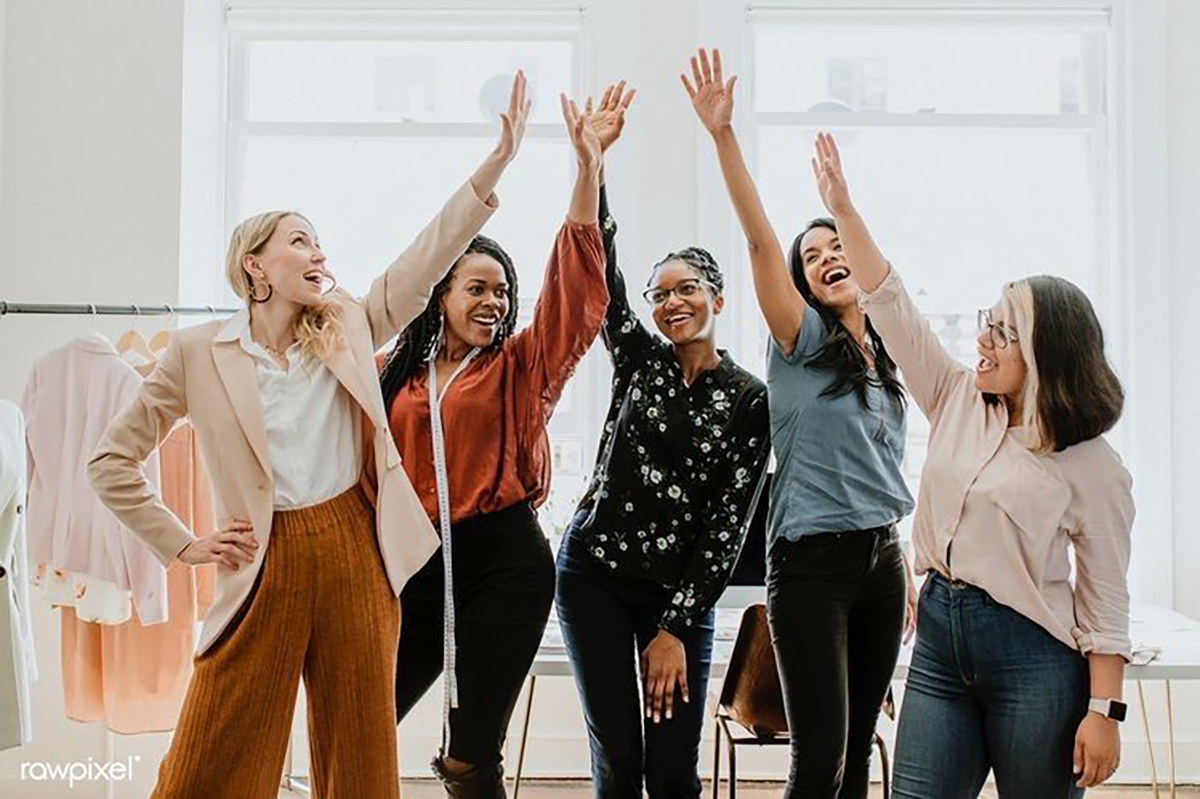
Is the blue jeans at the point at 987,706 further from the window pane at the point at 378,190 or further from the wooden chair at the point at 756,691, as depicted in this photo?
the window pane at the point at 378,190

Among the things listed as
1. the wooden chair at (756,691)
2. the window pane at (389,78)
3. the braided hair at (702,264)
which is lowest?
the wooden chair at (756,691)

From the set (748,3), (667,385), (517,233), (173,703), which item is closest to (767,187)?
(748,3)

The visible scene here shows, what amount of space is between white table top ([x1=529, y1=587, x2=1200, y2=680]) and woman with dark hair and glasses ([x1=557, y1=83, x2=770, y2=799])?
1.49 ft

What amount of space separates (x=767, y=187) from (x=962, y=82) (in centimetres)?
82

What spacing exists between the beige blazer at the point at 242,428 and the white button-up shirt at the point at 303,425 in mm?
21

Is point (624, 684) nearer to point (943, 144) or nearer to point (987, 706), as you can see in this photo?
point (987, 706)

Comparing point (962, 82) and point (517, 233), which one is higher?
point (962, 82)

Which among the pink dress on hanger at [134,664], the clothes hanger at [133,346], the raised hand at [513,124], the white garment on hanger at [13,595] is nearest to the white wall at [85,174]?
the clothes hanger at [133,346]

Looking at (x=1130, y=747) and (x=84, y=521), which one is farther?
(x=1130, y=747)

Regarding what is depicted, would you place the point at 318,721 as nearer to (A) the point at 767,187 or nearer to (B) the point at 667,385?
(B) the point at 667,385

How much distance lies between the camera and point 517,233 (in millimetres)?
3943

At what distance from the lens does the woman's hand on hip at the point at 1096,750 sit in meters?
1.73

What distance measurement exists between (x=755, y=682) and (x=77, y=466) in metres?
1.84

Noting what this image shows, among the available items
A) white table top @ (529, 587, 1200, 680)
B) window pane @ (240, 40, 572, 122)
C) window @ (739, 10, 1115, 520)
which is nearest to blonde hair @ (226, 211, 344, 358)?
white table top @ (529, 587, 1200, 680)
